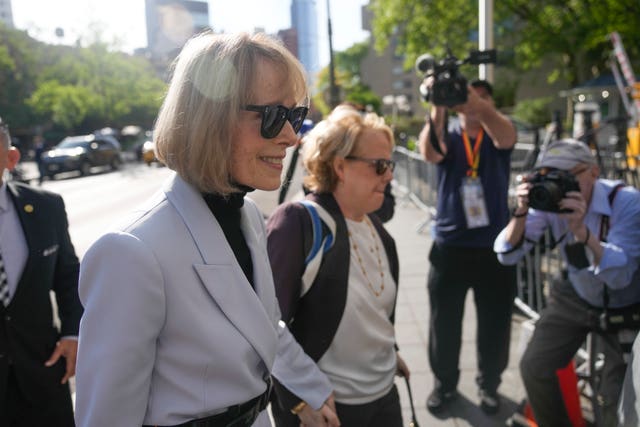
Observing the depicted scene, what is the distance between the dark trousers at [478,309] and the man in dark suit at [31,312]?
207 cm

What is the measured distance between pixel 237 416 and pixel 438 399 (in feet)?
7.18

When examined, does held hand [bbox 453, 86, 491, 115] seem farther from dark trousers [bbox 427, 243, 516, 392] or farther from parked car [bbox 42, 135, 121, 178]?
parked car [bbox 42, 135, 121, 178]

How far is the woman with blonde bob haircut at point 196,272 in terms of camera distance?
1128 millimetres

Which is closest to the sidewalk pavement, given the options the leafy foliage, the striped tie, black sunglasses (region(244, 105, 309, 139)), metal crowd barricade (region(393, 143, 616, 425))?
metal crowd barricade (region(393, 143, 616, 425))

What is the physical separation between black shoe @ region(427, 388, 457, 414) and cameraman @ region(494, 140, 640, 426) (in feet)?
2.07

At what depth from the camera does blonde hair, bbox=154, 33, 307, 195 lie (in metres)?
1.24

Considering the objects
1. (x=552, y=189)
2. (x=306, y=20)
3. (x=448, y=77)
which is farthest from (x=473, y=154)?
(x=306, y=20)

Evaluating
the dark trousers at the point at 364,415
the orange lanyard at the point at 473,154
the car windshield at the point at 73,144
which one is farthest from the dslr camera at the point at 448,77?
the car windshield at the point at 73,144

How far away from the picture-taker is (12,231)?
81.7 inches

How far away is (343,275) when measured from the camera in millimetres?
1930

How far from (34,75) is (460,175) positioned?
45.9 meters

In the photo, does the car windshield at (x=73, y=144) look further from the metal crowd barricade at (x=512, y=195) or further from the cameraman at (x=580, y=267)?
the cameraman at (x=580, y=267)

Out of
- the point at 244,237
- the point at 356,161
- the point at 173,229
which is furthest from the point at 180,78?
the point at 356,161

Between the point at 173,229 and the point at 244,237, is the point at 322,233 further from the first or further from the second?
the point at 173,229
